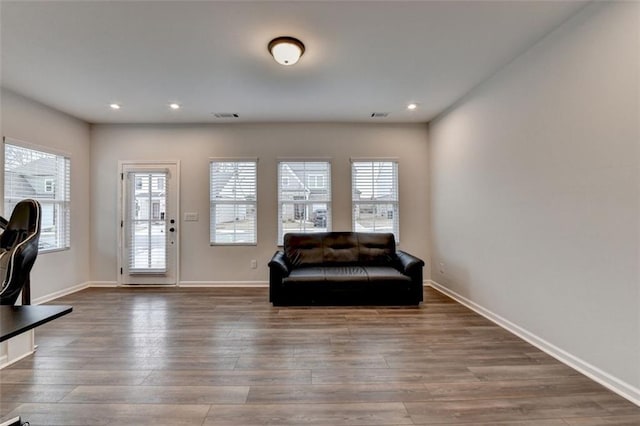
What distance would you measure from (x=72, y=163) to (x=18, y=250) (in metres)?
3.41


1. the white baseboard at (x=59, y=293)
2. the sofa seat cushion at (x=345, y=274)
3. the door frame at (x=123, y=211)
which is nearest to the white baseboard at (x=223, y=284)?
the door frame at (x=123, y=211)

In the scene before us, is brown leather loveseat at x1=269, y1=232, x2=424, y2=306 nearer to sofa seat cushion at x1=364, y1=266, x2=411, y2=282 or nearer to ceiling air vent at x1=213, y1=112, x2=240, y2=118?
sofa seat cushion at x1=364, y1=266, x2=411, y2=282

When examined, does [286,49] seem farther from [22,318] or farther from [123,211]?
[123,211]

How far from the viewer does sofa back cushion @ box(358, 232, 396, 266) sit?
4.53 m

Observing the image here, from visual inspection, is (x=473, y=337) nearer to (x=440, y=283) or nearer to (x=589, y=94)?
(x=440, y=283)

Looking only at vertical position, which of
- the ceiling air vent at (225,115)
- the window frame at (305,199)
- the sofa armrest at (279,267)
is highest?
the ceiling air vent at (225,115)

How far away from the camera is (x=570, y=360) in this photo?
91.1 inches

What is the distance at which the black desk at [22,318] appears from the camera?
1.14 meters

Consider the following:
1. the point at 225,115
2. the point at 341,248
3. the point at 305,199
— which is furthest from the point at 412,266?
the point at 225,115

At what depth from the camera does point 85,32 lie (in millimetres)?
2449

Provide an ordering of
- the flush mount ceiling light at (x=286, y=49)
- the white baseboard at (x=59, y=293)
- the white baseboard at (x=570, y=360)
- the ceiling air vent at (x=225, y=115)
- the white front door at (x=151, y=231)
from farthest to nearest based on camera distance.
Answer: the white front door at (x=151, y=231), the ceiling air vent at (x=225, y=115), the white baseboard at (x=59, y=293), the flush mount ceiling light at (x=286, y=49), the white baseboard at (x=570, y=360)

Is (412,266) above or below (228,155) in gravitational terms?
below

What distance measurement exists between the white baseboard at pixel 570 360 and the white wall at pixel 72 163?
5770 mm

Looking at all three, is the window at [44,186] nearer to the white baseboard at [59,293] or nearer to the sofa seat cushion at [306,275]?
the white baseboard at [59,293]
